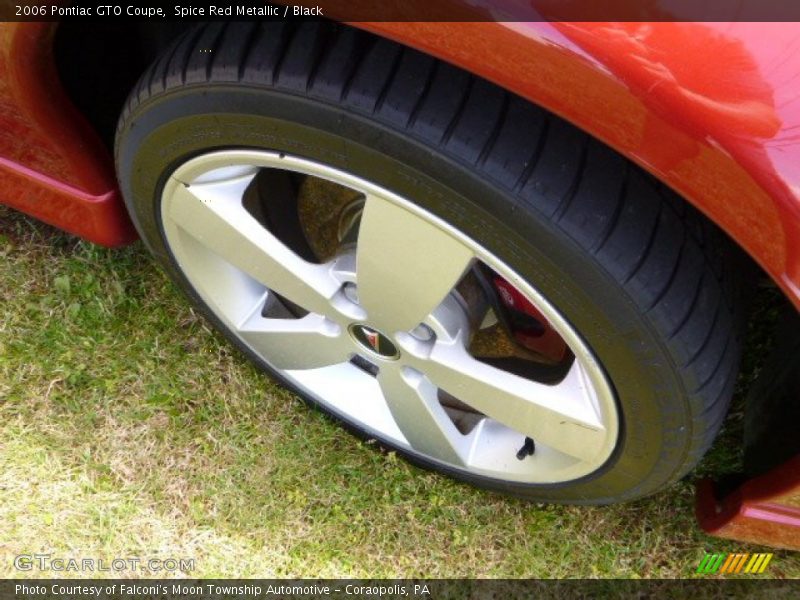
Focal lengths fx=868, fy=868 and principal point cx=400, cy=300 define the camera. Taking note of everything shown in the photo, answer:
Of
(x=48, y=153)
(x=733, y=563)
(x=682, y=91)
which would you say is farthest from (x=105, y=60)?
(x=733, y=563)

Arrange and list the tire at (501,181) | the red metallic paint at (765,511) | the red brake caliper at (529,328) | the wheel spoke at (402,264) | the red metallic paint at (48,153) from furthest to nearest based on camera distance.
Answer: the red brake caliper at (529,328)
the red metallic paint at (765,511)
the red metallic paint at (48,153)
the wheel spoke at (402,264)
the tire at (501,181)

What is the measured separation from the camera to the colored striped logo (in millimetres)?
1702

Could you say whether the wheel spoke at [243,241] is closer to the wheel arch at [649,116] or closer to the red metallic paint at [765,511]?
the wheel arch at [649,116]

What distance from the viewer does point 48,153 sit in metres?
1.48

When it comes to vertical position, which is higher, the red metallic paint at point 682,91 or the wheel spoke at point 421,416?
the red metallic paint at point 682,91

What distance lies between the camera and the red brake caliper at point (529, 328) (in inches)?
59.5

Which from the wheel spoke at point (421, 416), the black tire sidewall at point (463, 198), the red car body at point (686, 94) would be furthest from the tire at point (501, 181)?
the wheel spoke at point (421, 416)

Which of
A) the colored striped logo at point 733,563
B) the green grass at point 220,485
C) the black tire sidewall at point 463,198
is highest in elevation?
the black tire sidewall at point 463,198

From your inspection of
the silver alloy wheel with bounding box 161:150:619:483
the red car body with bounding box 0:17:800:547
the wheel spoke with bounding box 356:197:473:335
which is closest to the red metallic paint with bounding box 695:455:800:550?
the silver alloy wheel with bounding box 161:150:619:483

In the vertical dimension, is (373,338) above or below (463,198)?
below

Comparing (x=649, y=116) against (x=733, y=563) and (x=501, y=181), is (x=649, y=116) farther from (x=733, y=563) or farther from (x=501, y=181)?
(x=733, y=563)

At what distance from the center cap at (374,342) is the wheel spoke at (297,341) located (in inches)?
1.7

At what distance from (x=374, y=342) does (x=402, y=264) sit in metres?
0.28

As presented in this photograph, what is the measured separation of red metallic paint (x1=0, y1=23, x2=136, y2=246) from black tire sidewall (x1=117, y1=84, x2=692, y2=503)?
5.5 inches
